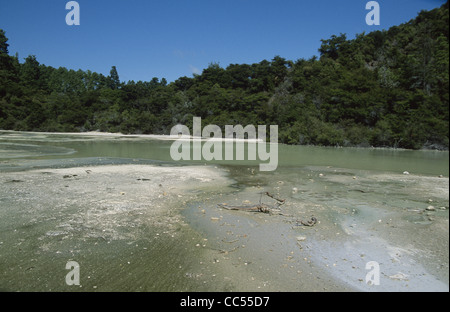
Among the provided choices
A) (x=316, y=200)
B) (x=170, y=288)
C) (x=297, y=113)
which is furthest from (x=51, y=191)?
(x=297, y=113)

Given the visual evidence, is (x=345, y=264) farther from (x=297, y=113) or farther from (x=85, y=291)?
(x=297, y=113)

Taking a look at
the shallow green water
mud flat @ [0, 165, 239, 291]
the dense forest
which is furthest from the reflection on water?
mud flat @ [0, 165, 239, 291]

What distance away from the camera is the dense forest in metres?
38.6

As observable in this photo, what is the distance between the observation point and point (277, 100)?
2357 inches

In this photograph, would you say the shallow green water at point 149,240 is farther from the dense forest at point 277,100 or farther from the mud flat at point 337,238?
the dense forest at point 277,100

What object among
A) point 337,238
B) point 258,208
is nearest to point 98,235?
point 258,208

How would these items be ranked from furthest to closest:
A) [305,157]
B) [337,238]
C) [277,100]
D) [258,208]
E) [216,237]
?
1. [277,100]
2. [305,157]
3. [258,208]
4. [216,237]
5. [337,238]

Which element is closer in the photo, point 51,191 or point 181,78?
point 51,191

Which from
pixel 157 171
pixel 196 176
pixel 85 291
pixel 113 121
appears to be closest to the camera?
pixel 85 291

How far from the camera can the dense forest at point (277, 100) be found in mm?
38594

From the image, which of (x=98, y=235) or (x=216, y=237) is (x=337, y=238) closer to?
(x=216, y=237)

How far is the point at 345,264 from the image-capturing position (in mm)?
4645

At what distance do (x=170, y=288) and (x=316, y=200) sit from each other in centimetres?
629
